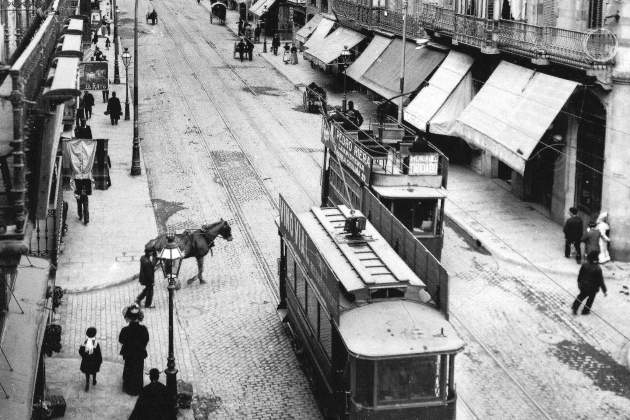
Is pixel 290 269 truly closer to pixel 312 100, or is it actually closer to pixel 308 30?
pixel 312 100

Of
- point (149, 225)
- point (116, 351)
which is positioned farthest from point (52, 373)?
point (149, 225)

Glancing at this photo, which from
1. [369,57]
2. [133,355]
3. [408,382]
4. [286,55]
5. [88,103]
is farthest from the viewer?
[286,55]

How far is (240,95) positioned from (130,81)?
687cm

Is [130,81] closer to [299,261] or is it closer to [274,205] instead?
[274,205]

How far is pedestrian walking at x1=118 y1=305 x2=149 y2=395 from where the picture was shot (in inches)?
680

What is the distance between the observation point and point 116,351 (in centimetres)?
1969

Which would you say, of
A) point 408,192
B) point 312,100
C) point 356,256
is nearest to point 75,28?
point 356,256

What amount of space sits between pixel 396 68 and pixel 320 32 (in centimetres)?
1530

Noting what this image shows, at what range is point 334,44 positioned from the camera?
169 ft

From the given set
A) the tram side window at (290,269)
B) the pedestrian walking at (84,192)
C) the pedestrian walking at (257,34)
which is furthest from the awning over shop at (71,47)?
the pedestrian walking at (257,34)

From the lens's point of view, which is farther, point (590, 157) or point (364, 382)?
point (590, 157)

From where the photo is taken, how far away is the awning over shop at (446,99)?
113 feet

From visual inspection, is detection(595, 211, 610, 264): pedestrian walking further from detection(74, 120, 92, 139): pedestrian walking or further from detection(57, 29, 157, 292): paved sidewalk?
detection(74, 120, 92, 139): pedestrian walking

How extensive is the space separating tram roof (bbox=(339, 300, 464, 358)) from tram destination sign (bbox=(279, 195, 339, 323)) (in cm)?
46
